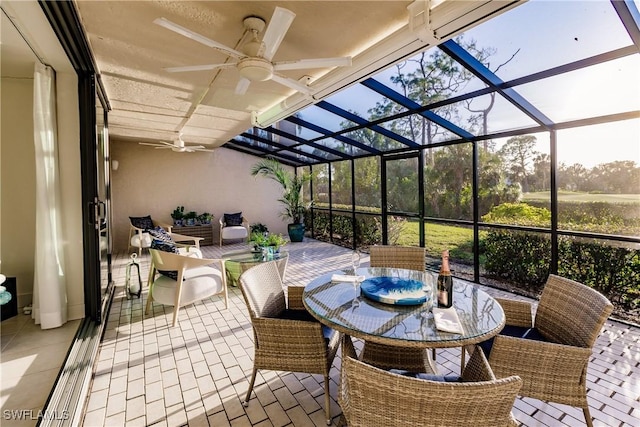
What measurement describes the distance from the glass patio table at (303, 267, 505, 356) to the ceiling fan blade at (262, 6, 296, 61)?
5.78 feet

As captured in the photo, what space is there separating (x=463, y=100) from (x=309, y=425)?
3670mm

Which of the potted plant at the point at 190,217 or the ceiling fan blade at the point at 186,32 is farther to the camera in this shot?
the potted plant at the point at 190,217

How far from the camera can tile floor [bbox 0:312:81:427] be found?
1.85 metres

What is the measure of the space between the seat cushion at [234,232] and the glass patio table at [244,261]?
338 centimetres

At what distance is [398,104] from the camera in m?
4.00

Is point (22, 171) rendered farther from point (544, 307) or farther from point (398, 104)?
point (544, 307)

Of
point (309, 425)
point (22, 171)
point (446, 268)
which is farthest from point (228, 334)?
point (22, 171)

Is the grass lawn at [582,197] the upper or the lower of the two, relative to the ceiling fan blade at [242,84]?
lower

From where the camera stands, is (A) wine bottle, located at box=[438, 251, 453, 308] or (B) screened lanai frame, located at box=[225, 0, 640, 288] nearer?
(A) wine bottle, located at box=[438, 251, 453, 308]

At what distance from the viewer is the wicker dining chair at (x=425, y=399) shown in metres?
0.93

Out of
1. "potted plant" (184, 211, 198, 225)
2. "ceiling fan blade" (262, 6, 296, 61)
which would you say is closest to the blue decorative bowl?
"ceiling fan blade" (262, 6, 296, 61)

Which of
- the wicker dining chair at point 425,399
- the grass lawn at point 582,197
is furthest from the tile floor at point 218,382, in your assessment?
the grass lawn at point 582,197

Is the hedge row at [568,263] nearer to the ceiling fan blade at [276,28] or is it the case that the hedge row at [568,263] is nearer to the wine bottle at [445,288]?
the wine bottle at [445,288]

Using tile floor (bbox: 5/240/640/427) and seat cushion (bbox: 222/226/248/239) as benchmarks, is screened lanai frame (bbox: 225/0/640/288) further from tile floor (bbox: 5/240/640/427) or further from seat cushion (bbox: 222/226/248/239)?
seat cushion (bbox: 222/226/248/239)
